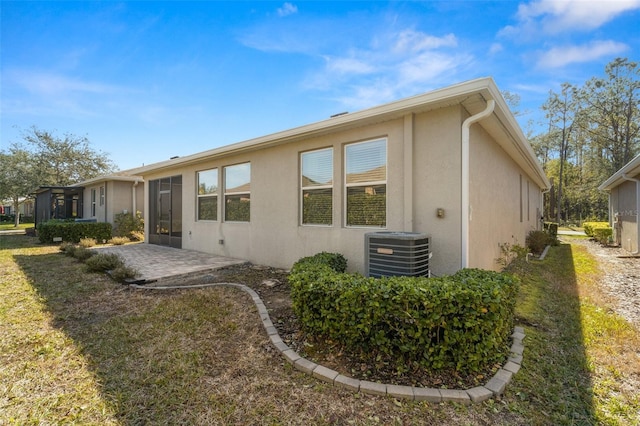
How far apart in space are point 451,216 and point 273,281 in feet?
10.5

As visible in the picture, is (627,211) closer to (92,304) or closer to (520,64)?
(520,64)

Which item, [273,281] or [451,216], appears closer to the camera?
[451,216]

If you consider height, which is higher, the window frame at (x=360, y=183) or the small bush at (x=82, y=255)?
the window frame at (x=360, y=183)

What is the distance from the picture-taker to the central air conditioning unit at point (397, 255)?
3652mm

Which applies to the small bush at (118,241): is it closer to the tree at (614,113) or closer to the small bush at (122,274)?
the small bush at (122,274)

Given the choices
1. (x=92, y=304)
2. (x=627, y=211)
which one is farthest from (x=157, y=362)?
(x=627, y=211)

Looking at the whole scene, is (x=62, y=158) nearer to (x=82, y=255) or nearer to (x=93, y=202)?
(x=93, y=202)

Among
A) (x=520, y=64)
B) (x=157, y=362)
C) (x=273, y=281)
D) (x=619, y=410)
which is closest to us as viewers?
(x=619, y=410)

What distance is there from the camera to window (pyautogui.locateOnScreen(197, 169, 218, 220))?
8438 mm

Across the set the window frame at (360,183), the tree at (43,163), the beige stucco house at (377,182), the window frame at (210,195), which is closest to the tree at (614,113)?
the beige stucco house at (377,182)

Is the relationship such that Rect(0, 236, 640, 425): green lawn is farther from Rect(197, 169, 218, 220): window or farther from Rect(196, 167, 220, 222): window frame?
Rect(197, 169, 218, 220): window

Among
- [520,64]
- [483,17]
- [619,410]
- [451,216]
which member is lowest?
[619,410]

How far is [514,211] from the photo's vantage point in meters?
8.62

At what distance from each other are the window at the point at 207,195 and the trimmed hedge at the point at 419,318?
6.33m
